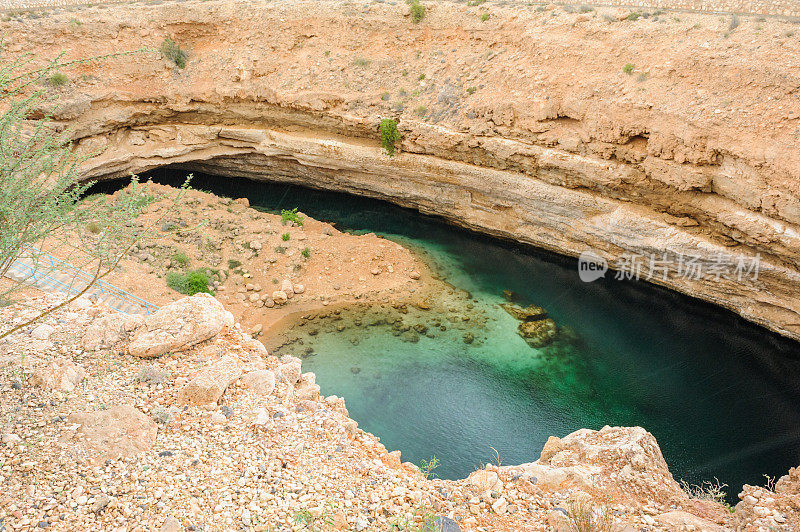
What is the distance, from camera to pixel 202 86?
21.7 m

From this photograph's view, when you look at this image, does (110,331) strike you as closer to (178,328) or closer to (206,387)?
(178,328)

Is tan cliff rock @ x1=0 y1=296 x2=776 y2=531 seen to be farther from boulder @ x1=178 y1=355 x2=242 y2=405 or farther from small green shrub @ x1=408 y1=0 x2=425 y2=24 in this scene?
small green shrub @ x1=408 y1=0 x2=425 y2=24

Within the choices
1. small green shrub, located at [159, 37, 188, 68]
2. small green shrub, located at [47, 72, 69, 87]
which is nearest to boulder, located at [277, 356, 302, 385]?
small green shrub, located at [47, 72, 69, 87]

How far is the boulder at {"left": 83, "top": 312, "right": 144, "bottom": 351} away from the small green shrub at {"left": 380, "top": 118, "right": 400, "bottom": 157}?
12924 mm

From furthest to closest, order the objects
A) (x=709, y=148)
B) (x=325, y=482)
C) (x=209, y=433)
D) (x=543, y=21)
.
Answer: (x=543, y=21), (x=709, y=148), (x=209, y=433), (x=325, y=482)

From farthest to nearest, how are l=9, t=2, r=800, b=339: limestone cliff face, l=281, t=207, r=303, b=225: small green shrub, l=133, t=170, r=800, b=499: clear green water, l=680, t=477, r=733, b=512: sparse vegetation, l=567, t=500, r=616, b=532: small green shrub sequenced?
l=281, t=207, r=303, b=225: small green shrub
l=9, t=2, r=800, b=339: limestone cliff face
l=133, t=170, r=800, b=499: clear green water
l=680, t=477, r=733, b=512: sparse vegetation
l=567, t=500, r=616, b=532: small green shrub

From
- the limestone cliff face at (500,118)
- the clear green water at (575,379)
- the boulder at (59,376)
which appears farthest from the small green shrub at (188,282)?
the boulder at (59,376)

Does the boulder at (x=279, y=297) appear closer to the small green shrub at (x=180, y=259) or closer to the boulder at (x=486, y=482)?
the small green shrub at (x=180, y=259)

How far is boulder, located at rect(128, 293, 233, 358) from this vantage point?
28.2ft

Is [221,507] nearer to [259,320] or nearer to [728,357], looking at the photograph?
[259,320]

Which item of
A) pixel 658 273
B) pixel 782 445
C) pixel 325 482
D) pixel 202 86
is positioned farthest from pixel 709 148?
pixel 202 86

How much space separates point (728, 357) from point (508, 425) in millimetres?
7804

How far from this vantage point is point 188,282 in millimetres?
16359

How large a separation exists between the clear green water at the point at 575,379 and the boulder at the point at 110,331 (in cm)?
609
